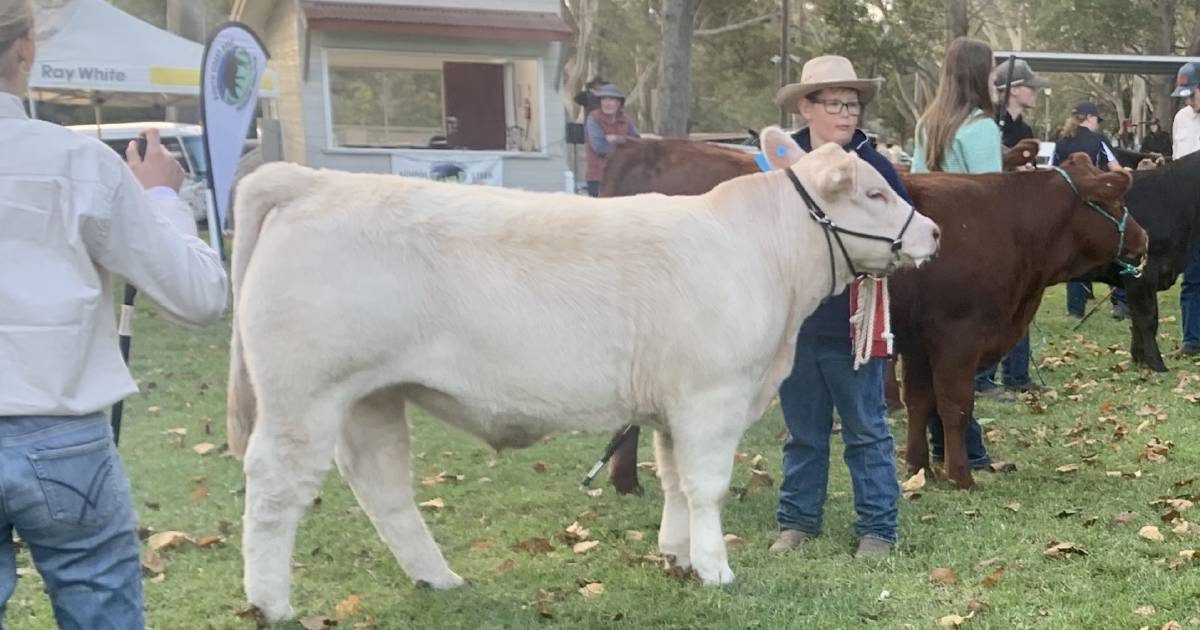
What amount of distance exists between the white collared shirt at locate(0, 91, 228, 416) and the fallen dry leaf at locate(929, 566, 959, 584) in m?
3.28

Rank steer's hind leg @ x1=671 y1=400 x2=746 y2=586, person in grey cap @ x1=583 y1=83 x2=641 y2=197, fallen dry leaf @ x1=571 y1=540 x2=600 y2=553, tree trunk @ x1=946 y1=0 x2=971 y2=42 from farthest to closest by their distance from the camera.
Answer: tree trunk @ x1=946 y1=0 x2=971 y2=42, person in grey cap @ x1=583 y1=83 x2=641 y2=197, fallen dry leaf @ x1=571 y1=540 x2=600 y2=553, steer's hind leg @ x1=671 y1=400 x2=746 y2=586

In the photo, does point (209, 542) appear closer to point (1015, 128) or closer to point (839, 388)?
point (839, 388)

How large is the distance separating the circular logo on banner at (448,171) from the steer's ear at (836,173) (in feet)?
45.5

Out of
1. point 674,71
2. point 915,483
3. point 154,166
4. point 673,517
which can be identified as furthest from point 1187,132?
point 674,71

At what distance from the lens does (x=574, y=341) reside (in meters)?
4.16

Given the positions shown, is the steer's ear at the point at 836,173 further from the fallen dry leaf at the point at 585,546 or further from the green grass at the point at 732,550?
the fallen dry leaf at the point at 585,546

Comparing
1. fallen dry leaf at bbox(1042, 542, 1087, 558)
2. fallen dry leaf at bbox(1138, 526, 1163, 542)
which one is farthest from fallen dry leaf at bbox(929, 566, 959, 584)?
fallen dry leaf at bbox(1138, 526, 1163, 542)

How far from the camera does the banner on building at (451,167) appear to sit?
18.1 metres

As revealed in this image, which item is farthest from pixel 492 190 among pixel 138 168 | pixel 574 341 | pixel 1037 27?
pixel 1037 27

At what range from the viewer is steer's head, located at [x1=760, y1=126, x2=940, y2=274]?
14.9 ft

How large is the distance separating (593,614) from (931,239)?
2021mm

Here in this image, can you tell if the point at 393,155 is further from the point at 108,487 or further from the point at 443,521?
the point at 108,487

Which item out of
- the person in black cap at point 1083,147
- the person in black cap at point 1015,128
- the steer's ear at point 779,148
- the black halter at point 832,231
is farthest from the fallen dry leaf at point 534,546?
the person in black cap at point 1083,147

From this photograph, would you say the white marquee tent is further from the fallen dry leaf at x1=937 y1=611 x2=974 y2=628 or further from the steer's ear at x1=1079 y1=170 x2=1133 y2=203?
the fallen dry leaf at x1=937 y1=611 x2=974 y2=628
